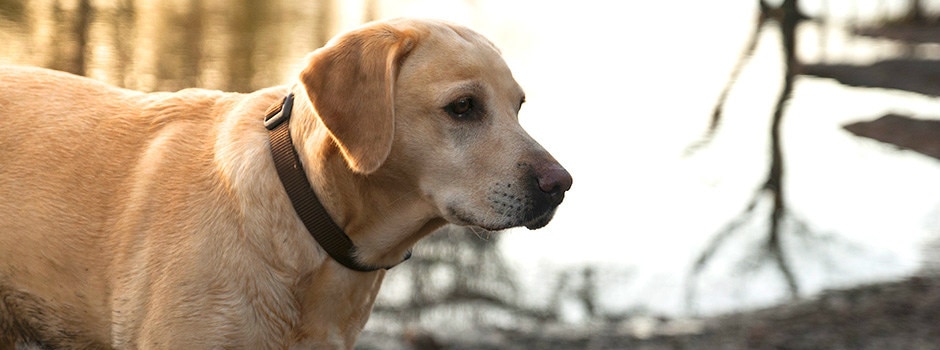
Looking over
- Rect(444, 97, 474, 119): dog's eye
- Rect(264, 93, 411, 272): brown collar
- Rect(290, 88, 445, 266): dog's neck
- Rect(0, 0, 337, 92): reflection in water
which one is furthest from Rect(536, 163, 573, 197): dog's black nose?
Rect(0, 0, 337, 92): reflection in water

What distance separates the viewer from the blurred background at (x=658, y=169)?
22.2 ft

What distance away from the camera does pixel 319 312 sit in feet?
10.3

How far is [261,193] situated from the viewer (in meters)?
3.05

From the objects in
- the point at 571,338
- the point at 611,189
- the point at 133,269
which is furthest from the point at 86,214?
the point at 611,189

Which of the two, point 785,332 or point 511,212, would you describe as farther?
point 785,332

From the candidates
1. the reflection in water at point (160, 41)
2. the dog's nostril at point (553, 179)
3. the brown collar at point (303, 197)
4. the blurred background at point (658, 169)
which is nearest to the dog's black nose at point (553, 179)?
the dog's nostril at point (553, 179)

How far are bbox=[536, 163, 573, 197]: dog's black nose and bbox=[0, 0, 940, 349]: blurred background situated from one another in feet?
7.10

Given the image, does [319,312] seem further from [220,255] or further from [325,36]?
[325,36]

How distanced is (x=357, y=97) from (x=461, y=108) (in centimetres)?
31

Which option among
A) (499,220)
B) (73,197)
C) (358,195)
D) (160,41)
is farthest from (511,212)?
(160,41)

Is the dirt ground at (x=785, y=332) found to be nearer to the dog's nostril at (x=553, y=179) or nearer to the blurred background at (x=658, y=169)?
the blurred background at (x=658, y=169)

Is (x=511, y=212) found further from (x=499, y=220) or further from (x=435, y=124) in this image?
(x=435, y=124)

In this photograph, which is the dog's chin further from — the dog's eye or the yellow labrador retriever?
the dog's eye

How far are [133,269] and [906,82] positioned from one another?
11.5 m
